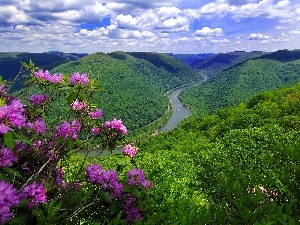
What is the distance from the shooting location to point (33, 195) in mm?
3748

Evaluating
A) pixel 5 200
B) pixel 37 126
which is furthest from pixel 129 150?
pixel 5 200

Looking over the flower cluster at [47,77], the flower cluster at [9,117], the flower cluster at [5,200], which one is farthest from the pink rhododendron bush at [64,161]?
the flower cluster at [9,117]

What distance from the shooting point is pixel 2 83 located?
4.27 metres

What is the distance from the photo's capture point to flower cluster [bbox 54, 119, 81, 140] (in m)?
4.60

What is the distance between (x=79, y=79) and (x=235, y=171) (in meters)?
2.91

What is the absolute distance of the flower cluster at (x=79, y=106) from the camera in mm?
5047

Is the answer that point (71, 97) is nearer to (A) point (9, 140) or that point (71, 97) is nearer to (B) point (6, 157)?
(B) point (6, 157)

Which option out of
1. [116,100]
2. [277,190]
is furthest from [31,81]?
[116,100]

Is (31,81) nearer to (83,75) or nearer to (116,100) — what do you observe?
(83,75)

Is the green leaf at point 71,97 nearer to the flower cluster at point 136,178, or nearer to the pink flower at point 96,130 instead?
the pink flower at point 96,130

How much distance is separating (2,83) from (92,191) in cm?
185

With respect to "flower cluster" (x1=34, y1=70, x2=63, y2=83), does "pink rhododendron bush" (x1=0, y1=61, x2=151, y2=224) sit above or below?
below

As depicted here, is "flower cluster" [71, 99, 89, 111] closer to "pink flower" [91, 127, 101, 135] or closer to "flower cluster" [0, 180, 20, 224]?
"pink flower" [91, 127, 101, 135]

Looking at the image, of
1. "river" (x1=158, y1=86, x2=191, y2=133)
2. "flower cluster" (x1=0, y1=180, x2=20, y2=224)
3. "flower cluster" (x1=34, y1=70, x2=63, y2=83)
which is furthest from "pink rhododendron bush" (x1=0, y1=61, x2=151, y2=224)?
"river" (x1=158, y1=86, x2=191, y2=133)
